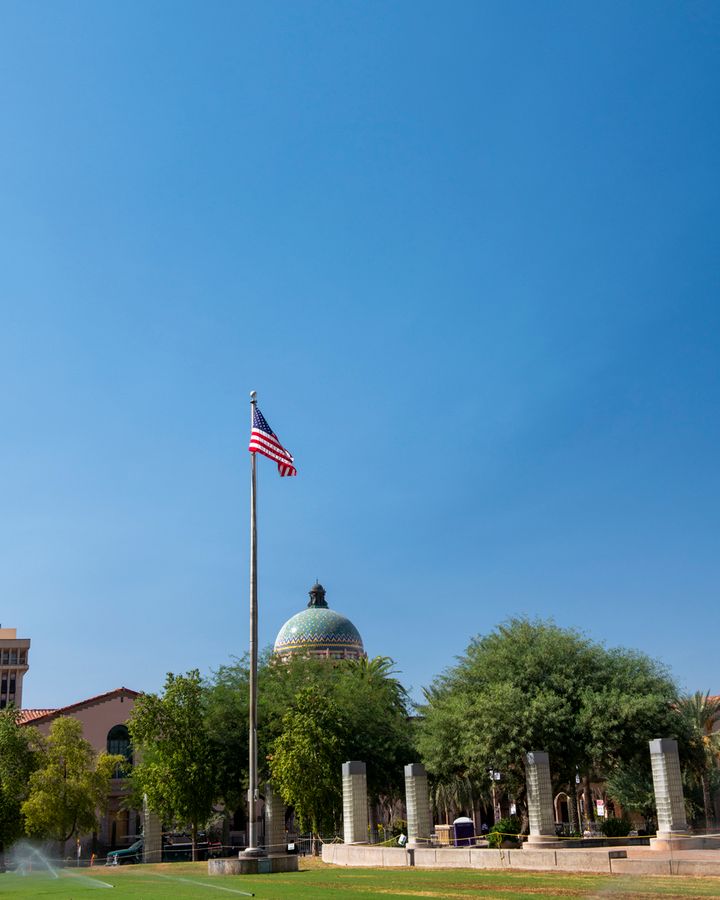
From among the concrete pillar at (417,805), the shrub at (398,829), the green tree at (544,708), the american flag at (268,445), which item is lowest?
the shrub at (398,829)

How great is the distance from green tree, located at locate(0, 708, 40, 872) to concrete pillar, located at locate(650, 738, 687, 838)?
35.9m

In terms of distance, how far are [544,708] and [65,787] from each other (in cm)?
2784

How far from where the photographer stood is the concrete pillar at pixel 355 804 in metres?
41.2

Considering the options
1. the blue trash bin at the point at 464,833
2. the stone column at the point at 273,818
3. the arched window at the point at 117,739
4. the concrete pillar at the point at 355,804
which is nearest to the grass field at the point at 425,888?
the concrete pillar at the point at 355,804

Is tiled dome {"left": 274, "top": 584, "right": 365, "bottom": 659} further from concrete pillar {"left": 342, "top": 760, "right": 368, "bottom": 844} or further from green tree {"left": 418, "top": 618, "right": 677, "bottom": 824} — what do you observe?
concrete pillar {"left": 342, "top": 760, "right": 368, "bottom": 844}

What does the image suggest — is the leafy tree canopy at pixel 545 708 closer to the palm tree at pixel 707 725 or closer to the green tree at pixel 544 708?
the green tree at pixel 544 708

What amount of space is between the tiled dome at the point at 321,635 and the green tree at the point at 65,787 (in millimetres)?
42619

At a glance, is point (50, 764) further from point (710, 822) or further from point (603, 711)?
point (710, 822)

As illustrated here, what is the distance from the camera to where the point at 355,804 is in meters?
41.8

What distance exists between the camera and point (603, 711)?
4384cm

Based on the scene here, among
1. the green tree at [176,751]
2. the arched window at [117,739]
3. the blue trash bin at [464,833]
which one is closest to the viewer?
the blue trash bin at [464,833]

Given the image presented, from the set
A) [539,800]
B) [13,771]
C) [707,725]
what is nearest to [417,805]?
[539,800]

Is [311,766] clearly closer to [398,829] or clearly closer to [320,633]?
[398,829]

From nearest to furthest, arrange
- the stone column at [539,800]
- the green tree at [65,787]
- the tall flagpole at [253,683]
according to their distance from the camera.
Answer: the tall flagpole at [253,683] < the stone column at [539,800] < the green tree at [65,787]
